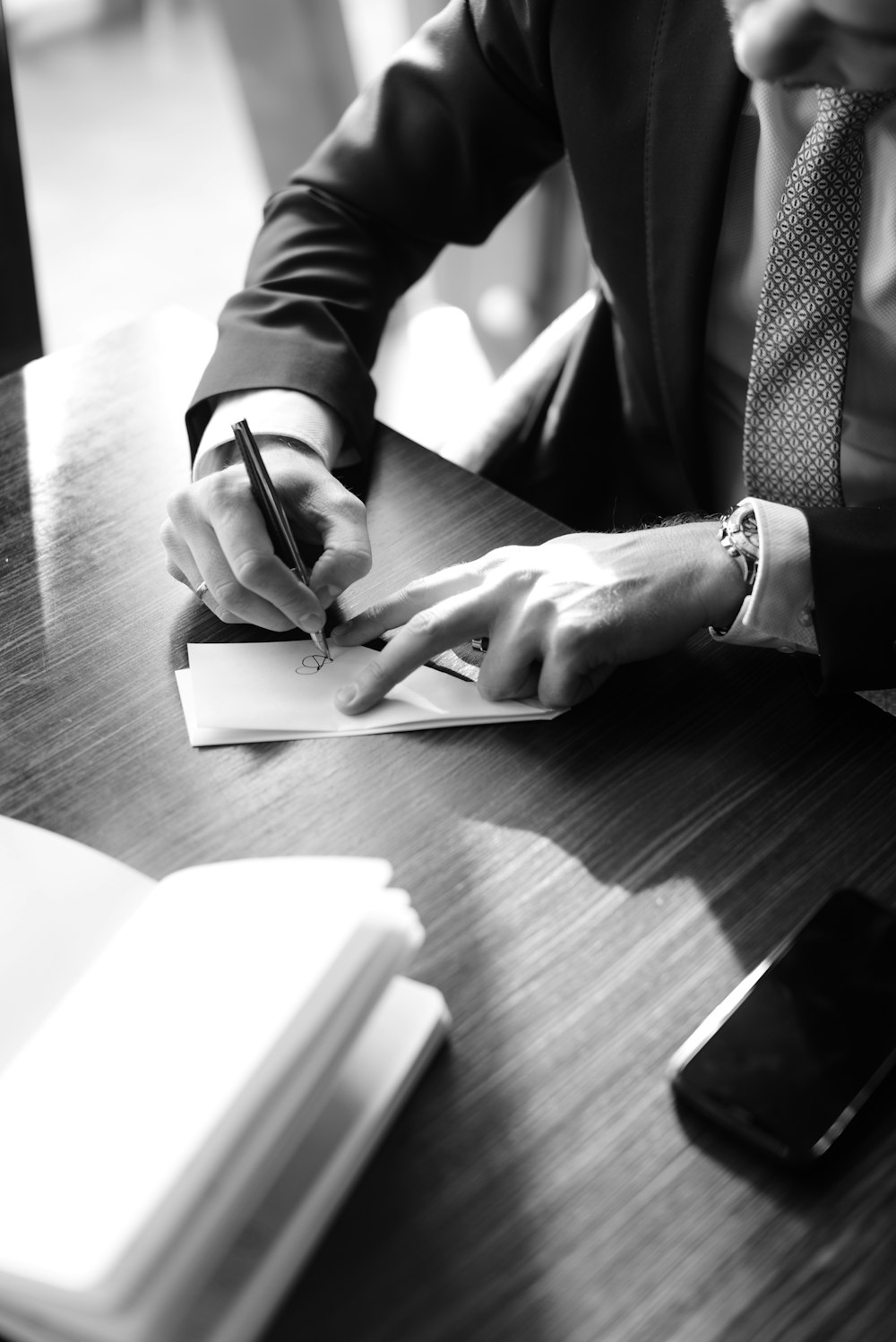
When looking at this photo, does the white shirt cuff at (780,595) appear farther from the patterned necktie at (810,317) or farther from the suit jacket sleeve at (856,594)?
the patterned necktie at (810,317)

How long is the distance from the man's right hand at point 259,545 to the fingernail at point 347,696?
6cm

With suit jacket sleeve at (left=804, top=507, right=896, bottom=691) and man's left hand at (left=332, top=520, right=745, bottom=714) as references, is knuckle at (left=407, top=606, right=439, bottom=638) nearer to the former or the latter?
man's left hand at (left=332, top=520, right=745, bottom=714)

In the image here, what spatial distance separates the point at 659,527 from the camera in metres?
0.87

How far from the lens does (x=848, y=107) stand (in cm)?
86

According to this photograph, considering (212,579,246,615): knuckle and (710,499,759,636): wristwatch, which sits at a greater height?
(212,579,246,615): knuckle

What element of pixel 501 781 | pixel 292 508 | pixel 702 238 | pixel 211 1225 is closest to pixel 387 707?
pixel 501 781

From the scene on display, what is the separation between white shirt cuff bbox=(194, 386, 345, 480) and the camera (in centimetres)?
89

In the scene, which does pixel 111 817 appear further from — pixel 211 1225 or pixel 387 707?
pixel 211 1225

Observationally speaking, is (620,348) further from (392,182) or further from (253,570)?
(253,570)

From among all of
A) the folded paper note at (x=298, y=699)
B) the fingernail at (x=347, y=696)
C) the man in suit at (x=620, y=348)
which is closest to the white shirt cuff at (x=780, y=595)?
the man in suit at (x=620, y=348)

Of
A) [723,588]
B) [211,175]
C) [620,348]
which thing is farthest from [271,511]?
[211,175]

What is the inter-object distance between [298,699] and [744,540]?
0.32 m

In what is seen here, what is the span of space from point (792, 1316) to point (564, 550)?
480 millimetres

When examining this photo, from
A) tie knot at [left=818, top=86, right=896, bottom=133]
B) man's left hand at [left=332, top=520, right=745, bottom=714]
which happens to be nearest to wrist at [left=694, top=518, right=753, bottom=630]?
man's left hand at [left=332, top=520, right=745, bottom=714]
